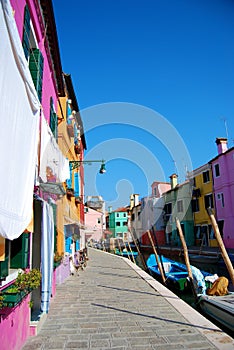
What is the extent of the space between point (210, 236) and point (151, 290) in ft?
79.4

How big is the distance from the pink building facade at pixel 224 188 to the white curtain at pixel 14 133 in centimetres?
2679

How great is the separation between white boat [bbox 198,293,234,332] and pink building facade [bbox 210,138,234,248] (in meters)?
18.7

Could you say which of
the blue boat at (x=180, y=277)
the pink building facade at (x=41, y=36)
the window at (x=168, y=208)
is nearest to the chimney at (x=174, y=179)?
the window at (x=168, y=208)

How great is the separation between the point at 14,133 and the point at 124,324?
15.9 ft

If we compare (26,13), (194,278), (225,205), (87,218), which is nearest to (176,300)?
(194,278)

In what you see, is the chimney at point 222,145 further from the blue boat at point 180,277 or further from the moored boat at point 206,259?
the blue boat at point 180,277

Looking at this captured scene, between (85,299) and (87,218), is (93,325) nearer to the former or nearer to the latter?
(85,299)

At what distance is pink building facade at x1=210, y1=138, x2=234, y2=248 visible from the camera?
2781cm

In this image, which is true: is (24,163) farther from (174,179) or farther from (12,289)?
(174,179)

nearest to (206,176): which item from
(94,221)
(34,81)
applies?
(34,81)

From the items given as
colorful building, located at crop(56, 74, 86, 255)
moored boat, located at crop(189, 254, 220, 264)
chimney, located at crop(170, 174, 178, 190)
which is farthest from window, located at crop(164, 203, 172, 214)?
colorful building, located at crop(56, 74, 86, 255)

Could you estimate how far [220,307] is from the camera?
8703 mm

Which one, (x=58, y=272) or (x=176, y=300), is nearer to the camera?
(x=176, y=300)

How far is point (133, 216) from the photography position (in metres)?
60.8
